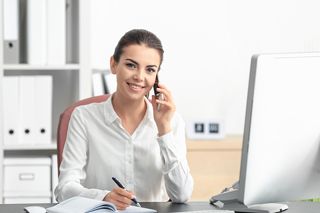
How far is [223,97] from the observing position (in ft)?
9.28

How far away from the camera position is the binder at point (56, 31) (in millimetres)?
2154

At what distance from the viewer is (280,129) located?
915mm

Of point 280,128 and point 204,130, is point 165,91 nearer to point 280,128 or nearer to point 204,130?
point 280,128

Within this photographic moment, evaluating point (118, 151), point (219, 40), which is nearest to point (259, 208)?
point (118, 151)

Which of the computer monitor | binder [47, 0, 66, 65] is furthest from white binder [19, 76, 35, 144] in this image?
the computer monitor

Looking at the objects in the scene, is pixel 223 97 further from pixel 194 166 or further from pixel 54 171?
pixel 54 171

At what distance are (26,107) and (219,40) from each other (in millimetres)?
1365

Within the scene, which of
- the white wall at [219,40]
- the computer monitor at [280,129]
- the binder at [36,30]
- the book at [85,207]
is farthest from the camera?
the white wall at [219,40]

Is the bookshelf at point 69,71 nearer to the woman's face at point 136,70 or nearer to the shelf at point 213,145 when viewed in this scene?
the shelf at point 213,145

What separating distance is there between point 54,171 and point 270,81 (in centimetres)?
158

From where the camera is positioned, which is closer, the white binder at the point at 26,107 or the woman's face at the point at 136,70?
the woman's face at the point at 136,70

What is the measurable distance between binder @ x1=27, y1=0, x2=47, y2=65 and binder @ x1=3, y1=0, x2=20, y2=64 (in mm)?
82

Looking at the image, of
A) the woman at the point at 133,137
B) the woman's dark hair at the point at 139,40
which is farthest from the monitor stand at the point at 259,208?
the woman's dark hair at the point at 139,40

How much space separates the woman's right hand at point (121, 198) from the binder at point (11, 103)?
4.23ft
